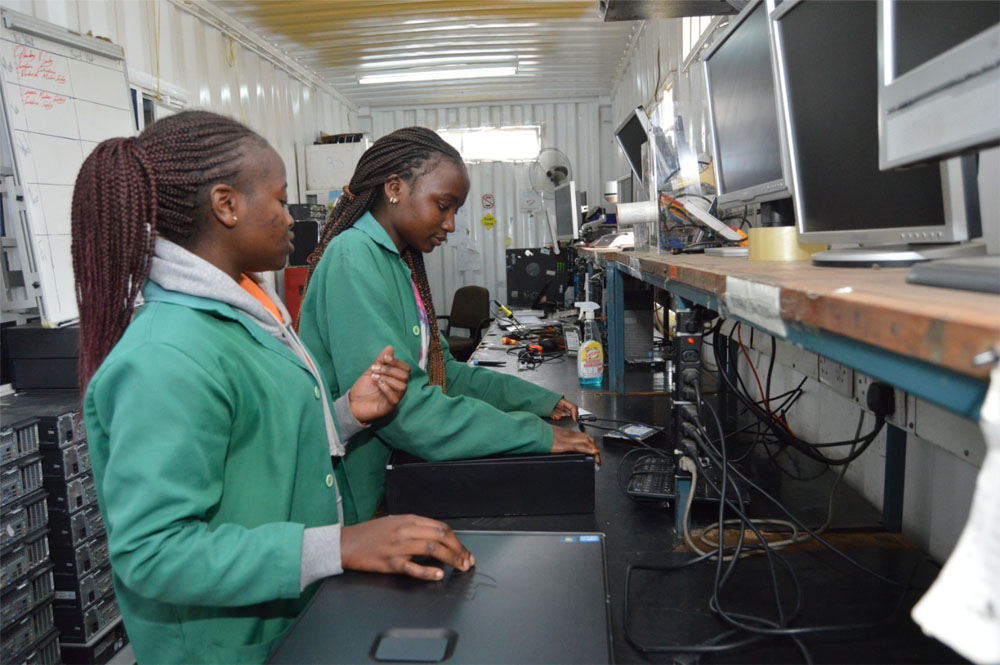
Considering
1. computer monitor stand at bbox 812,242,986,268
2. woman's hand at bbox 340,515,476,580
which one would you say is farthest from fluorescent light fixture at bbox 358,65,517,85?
woman's hand at bbox 340,515,476,580

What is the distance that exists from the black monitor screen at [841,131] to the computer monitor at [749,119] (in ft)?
0.21

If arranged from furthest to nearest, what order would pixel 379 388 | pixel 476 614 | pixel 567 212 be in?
pixel 567 212 → pixel 379 388 → pixel 476 614

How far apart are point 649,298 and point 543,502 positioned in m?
1.49

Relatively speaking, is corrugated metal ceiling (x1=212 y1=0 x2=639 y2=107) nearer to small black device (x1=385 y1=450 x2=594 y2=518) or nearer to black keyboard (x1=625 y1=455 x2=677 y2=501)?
black keyboard (x1=625 y1=455 x2=677 y2=501)

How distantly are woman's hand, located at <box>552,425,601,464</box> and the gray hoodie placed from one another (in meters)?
0.41

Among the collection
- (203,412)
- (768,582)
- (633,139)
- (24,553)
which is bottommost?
(24,553)

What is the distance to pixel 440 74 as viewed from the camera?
249 inches

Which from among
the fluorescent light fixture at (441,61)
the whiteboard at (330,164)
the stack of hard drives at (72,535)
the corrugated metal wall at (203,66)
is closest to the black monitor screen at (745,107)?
the stack of hard drives at (72,535)

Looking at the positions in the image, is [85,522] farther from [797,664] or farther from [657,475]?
[797,664]

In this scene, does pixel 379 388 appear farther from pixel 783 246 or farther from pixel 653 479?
pixel 783 246

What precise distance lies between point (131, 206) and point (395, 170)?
0.72 meters

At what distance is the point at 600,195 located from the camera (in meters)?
7.34

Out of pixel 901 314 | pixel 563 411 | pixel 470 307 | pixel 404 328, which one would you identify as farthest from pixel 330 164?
pixel 901 314

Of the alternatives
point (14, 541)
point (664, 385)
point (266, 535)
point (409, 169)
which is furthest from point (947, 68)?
point (14, 541)
